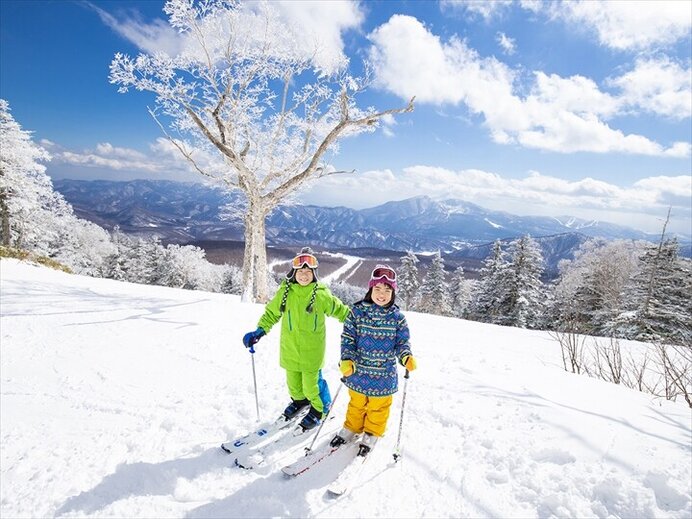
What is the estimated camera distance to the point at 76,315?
27.7 ft

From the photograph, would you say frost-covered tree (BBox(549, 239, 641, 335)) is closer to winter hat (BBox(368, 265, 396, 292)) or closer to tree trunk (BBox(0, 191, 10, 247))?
winter hat (BBox(368, 265, 396, 292))

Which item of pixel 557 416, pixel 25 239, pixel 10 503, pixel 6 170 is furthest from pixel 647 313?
pixel 25 239

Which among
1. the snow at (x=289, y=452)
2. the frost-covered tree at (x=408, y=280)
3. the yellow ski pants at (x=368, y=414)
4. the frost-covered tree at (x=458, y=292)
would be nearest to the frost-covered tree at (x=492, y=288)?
the frost-covered tree at (x=408, y=280)

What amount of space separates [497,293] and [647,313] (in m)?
11.0

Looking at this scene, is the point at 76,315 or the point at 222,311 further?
the point at 222,311

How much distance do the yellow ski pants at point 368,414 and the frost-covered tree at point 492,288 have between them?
29.0m

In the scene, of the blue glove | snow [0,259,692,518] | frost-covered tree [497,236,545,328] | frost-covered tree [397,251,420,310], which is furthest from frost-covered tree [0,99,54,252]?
frost-covered tree [497,236,545,328]

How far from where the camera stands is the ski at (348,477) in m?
3.14

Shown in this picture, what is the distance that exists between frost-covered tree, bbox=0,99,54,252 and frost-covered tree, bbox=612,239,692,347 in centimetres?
3952

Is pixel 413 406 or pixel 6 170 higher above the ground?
pixel 6 170

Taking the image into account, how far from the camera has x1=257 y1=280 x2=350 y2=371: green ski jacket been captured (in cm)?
402

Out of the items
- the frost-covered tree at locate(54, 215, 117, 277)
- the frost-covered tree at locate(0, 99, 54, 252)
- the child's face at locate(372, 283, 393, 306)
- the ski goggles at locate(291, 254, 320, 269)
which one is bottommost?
the frost-covered tree at locate(54, 215, 117, 277)

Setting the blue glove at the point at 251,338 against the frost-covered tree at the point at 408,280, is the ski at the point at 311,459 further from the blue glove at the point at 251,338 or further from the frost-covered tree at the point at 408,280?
the frost-covered tree at the point at 408,280

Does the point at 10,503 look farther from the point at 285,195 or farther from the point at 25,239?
the point at 25,239
